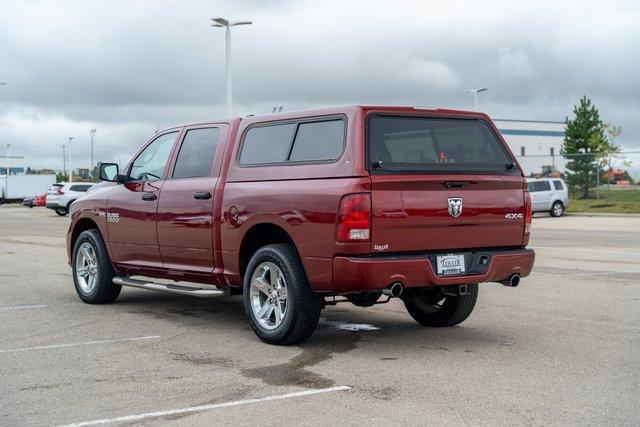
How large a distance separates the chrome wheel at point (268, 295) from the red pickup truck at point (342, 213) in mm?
11

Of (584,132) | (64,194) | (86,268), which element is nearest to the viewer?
(86,268)

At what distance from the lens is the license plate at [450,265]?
7262 mm

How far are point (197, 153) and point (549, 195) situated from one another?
30061 millimetres

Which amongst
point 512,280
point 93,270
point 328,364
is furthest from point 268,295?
point 93,270

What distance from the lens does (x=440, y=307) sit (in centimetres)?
866

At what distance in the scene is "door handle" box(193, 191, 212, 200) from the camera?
831 cm

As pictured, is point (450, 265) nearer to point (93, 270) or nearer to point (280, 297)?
point (280, 297)

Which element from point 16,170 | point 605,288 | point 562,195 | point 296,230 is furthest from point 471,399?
point 16,170

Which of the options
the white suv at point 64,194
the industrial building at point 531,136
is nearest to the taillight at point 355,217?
the white suv at point 64,194

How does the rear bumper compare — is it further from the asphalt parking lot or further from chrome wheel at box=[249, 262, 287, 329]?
chrome wheel at box=[249, 262, 287, 329]

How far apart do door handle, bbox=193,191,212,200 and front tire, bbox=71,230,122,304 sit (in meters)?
2.08

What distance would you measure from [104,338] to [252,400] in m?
2.76

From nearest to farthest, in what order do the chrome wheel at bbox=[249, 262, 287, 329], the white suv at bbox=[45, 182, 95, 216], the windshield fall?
the windshield, the chrome wheel at bbox=[249, 262, 287, 329], the white suv at bbox=[45, 182, 95, 216]

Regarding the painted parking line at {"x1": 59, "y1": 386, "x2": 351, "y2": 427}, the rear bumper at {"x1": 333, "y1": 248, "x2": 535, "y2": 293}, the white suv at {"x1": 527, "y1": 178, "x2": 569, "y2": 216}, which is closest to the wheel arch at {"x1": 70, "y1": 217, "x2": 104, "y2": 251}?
the rear bumper at {"x1": 333, "y1": 248, "x2": 535, "y2": 293}
